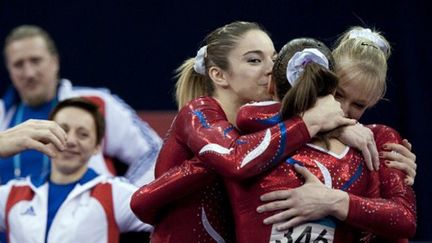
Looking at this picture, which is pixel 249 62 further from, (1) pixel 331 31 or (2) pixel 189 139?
(1) pixel 331 31

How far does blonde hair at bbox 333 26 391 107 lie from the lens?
2053mm

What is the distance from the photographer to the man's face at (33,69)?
11.8 ft

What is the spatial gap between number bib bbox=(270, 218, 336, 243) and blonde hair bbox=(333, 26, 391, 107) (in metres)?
0.34

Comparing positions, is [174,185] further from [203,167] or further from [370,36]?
[370,36]

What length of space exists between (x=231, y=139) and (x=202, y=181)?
15 centimetres

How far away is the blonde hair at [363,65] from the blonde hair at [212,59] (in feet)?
0.82

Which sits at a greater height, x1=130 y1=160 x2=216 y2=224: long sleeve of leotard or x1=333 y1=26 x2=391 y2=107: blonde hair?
x1=333 y1=26 x2=391 y2=107: blonde hair

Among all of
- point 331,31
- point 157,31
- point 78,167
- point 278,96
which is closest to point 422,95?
point 331,31

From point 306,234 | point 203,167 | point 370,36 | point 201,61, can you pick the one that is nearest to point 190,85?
point 201,61

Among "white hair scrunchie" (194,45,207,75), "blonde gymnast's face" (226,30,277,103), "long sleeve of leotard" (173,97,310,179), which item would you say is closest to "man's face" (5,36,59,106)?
"white hair scrunchie" (194,45,207,75)

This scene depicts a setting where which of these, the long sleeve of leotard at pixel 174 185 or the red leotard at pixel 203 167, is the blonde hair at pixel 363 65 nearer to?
the red leotard at pixel 203 167

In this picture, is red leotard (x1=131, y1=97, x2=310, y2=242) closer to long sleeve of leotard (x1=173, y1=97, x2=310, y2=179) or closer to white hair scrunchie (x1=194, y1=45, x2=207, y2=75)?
long sleeve of leotard (x1=173, y1=97, x2=310, y2=179)

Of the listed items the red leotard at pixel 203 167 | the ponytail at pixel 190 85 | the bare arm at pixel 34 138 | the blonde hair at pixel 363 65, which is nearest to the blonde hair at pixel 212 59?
the ponytail at pixel 190 85

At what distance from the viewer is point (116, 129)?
347cm
